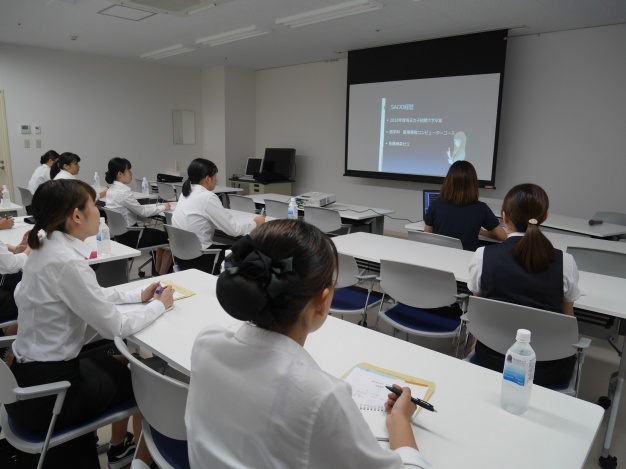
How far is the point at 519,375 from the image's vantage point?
1228 mm

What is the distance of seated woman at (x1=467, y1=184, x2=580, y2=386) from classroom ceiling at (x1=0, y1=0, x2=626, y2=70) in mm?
3446

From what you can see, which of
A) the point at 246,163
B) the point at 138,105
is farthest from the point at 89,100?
the point at 246,163

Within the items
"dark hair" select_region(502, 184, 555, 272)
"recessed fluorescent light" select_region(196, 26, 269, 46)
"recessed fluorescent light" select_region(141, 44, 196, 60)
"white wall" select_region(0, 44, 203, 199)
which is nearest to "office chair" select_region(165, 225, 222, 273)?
"dark hair" select_region(502, 184, 555, 272)

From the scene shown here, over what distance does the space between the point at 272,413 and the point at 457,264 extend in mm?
2150

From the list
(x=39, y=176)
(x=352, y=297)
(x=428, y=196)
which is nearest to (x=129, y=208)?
(x=39, y=176)

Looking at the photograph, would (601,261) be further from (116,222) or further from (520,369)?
(116,222)

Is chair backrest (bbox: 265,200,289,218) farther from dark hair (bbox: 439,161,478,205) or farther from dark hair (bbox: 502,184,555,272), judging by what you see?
dark hair (bbox: 502,184,555,272)

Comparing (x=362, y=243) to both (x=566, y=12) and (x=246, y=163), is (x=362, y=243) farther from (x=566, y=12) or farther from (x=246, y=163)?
(x=246, y=163)

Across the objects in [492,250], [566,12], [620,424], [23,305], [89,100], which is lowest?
[620,424]

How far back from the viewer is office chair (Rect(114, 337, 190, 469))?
119cm

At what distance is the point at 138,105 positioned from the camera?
8438 mm

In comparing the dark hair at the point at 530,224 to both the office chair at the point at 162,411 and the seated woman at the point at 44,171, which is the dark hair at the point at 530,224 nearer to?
the office chair at the point at 162,411

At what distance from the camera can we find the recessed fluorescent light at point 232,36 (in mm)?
5877

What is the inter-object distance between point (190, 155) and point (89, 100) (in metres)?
2.16
